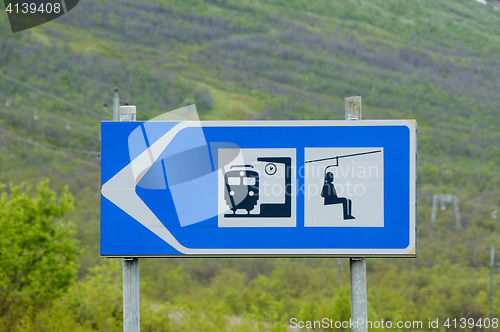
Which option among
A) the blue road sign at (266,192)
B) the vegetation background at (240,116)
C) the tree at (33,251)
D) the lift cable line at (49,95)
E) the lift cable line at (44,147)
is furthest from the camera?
the lift cable line at (49,95)

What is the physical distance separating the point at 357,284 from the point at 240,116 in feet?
208

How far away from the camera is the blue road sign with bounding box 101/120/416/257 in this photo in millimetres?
6273

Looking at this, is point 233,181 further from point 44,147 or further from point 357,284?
point 44,147

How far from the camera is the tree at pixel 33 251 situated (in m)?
16.5

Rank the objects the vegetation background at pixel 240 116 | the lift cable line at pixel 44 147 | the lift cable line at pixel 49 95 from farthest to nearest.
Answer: the lift cable line at pixel 49 95 < the lift cable line at pixel 44 147 < the vegetation background at pixel 240 116

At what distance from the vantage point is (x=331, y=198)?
6309mm

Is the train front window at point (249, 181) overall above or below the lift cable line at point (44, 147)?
below

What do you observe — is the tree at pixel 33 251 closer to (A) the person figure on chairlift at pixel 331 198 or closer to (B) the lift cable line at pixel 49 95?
(A) the person figure on chairlift at pixel 331 198

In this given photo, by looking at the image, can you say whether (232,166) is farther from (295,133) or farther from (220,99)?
(220,99)

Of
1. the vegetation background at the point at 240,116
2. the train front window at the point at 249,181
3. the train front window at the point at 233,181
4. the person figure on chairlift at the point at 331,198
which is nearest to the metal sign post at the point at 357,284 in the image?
the person figure on chairlift at the point at 331,198

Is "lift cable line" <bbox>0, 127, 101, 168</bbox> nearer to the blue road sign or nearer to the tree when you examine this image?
the tree

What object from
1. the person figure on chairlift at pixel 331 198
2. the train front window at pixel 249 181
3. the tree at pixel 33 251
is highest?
the train front window at pixel 249 181

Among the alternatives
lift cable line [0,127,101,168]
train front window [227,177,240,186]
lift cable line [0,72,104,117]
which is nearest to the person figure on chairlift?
train front window [227,177,240,186]

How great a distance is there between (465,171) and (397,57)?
45.8 meters
